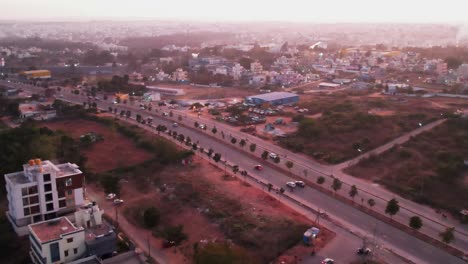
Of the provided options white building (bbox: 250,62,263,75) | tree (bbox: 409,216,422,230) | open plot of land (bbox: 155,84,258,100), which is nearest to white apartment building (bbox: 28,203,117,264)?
tree (bbox: 409,216,422,230)

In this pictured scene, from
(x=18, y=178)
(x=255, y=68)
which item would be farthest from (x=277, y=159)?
(x=255, y=68)

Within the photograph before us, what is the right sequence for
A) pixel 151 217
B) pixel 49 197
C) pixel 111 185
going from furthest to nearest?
pixel 111 185, pixel 49 197, pixel 151 217

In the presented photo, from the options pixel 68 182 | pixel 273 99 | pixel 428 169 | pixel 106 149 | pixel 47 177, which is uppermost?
pixel 47 177

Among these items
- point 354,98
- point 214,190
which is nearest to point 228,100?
point 354,98

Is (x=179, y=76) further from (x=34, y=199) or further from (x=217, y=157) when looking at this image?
(x=34, y=199)

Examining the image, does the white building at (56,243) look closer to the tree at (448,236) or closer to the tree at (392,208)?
the tree at (392,208)
